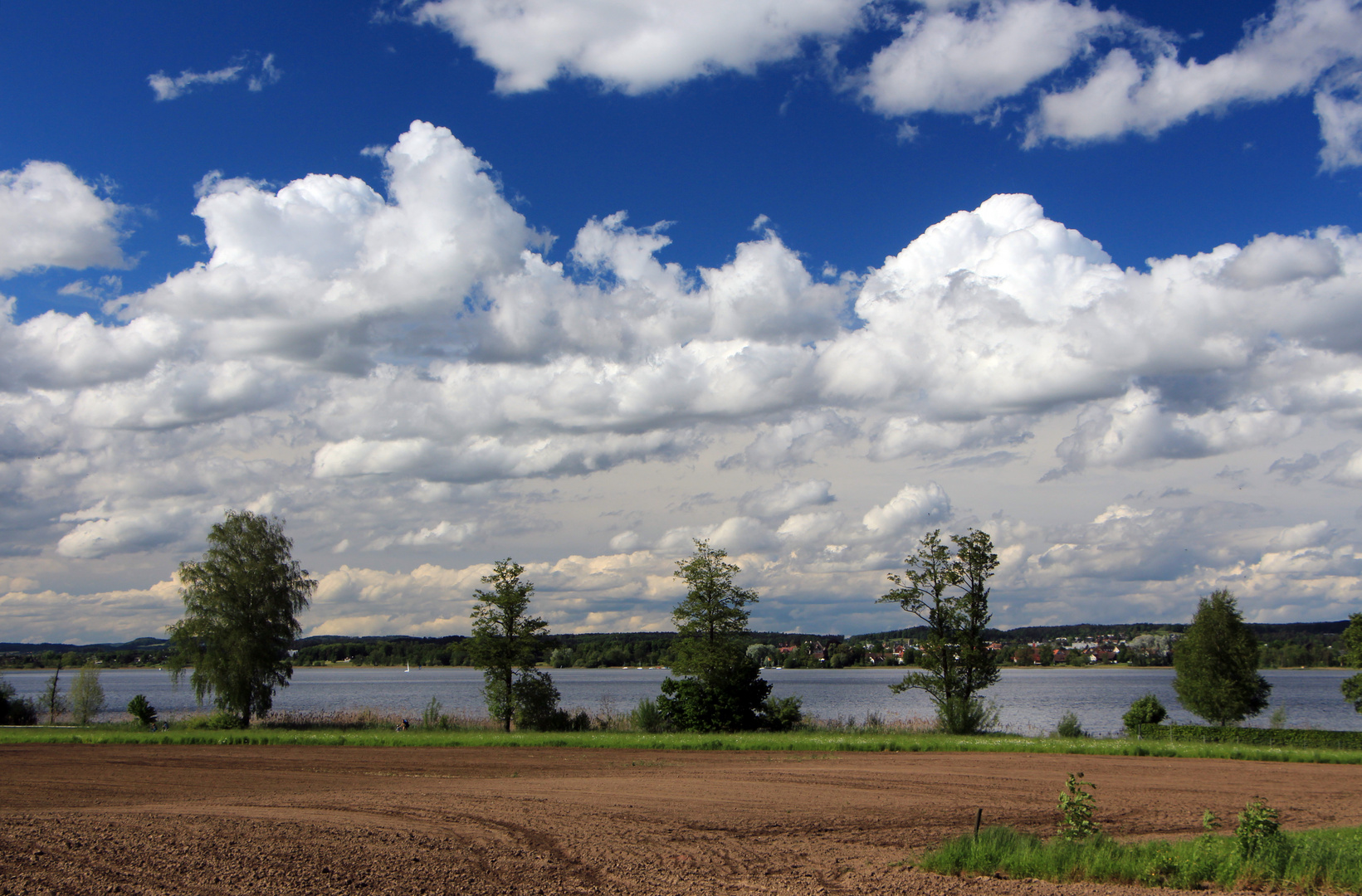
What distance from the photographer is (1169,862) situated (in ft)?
42.5

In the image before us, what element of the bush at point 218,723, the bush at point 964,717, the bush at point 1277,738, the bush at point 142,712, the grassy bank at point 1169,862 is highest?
the grassy bank at point 1169,862

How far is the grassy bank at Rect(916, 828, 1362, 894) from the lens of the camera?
1238cm

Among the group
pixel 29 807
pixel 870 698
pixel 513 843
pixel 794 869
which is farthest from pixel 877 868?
pixel 870 698

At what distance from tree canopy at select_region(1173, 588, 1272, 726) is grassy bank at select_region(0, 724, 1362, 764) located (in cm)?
1373

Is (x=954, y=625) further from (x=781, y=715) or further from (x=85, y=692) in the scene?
(x=85, y=692)

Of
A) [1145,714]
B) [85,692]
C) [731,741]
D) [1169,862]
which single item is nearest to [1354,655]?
[1145,714]

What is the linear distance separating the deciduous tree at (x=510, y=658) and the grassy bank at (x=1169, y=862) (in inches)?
1254

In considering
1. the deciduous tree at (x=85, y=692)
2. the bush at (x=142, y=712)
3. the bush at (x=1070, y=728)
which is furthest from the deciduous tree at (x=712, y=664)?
the deciduous tree at (x=85, y=692)

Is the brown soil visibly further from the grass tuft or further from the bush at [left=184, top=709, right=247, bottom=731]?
the bush at [left=184, top=709, right=247, bottom=731]

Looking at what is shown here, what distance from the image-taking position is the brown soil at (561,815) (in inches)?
494

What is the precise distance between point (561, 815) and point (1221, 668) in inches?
1808

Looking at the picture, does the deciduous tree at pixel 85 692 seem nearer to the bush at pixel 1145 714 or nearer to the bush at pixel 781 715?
the bush at pixel 781 715

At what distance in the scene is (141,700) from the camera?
46.7 meters

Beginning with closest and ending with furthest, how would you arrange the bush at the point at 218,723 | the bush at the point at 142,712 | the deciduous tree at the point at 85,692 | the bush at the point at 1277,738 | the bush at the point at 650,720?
1. the bush at the point at 1277,738
2. the bush at the point at 650,720
3. the bush at the point at 218,723
4. the bush at the point at 142,712
5. the deciduous tree at the point at 85,692
